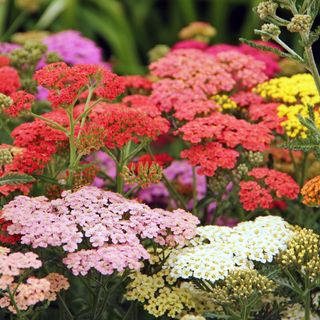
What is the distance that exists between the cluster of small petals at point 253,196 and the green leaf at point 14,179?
0.64 metres

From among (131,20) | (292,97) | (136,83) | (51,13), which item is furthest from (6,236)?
(131,20)

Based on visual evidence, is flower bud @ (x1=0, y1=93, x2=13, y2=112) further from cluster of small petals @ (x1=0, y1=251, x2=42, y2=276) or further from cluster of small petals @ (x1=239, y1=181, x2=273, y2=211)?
cluster of small petals @ (x1=239, y1=181, x2=273, y2=211)

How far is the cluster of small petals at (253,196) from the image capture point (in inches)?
102

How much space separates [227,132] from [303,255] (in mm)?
517

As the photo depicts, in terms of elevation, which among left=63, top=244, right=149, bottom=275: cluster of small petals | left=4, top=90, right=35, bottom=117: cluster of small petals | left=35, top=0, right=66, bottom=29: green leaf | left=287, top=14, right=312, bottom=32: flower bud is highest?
left=287, top=14, right=312, bottom=32: flower bud

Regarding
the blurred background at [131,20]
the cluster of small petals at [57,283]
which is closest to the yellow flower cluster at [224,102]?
the cluster of small petals at [57,283]

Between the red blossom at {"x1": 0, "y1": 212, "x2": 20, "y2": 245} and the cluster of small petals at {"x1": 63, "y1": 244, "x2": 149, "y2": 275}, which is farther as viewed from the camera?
the red blossom at {"x1": 0, "y1": 212, "x2": 20, "y2": 245}

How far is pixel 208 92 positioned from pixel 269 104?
0.20 m

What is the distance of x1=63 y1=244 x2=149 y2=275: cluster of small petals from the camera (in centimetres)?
210

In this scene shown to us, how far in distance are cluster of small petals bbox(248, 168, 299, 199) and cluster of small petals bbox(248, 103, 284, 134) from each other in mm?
168

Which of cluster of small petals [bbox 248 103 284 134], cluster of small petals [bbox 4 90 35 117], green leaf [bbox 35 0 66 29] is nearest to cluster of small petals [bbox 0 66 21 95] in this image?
cluster of small petals [bbox 4 90 35 117]

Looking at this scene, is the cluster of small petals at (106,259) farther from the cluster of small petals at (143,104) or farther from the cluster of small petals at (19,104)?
the cluster of small petals at (143,104)

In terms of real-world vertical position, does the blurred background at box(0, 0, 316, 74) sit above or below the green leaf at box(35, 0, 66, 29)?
below

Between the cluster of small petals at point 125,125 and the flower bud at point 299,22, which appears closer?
the flower bud at point 299,22
